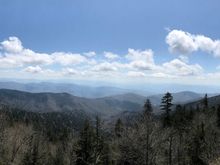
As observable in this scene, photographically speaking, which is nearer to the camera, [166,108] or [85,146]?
[85,146]

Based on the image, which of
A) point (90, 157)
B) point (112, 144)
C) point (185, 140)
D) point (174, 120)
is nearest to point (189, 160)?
point (185, 140)

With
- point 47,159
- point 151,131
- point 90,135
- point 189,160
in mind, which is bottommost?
point 47,159

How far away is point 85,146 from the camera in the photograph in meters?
54.1

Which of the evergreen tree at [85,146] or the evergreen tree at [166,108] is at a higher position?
the evergreen tree at [166,108]

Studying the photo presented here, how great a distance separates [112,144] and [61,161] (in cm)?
1305

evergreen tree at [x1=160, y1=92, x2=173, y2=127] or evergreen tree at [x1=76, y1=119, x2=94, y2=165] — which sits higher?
evergreen tree at [x1=160, y1=92, x2=173, y2=127]

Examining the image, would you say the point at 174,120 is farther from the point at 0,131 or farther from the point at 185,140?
the point at 0,131

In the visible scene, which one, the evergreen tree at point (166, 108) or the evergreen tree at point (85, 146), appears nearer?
the evergreen tree at point (85, 146)

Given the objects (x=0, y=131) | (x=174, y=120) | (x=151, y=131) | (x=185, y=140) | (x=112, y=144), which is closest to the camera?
(x=151, y=131)

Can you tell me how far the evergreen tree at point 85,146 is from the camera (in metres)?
53.7

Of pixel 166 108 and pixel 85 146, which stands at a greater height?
pixel 166 108

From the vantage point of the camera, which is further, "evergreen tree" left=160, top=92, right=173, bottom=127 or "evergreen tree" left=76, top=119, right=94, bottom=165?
"evergreen tree" left=160, top=92, right=173, bottom=127

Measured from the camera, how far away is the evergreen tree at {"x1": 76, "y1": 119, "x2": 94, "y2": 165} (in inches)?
2114

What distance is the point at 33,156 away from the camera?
5038 centimetres
